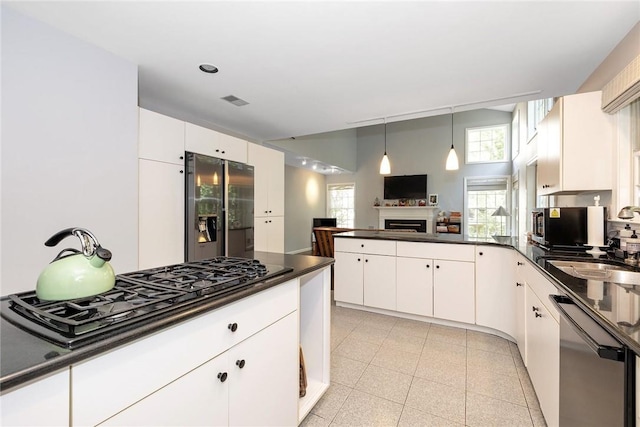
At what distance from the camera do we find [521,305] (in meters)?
2.24

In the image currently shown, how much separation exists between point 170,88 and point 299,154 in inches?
137

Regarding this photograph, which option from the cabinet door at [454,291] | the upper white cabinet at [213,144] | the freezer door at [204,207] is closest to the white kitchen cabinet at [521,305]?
the cabinet door at [454,291]

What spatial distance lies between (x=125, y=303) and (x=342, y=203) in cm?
899

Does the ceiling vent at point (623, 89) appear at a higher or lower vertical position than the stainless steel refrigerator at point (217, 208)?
higher

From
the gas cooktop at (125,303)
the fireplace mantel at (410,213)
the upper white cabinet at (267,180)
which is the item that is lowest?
the gas cooktop at (125,303)

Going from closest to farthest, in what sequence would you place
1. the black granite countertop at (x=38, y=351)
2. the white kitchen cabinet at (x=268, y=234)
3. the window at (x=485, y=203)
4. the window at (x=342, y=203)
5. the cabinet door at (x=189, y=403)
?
the black granite countertop at (x=38, y=351) → the cabinet door at (x=189, y=403) → the white kitchen cabinet at (x=268, y=234) → the window at (x=485, y=203) → the window at (x=342, y=203)

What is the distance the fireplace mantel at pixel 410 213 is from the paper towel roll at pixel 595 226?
19.7ft

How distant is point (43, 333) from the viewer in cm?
71

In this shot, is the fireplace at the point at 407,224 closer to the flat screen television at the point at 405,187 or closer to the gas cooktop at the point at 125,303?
the flat screen television at the point at 405,187

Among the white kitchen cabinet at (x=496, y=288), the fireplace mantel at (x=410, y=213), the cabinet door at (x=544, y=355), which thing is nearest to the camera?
the cabinet door at (x=544, y=355)

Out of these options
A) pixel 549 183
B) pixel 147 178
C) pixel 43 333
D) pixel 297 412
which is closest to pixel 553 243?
pixel 549 183

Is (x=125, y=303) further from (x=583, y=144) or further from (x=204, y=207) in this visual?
(x=583, y=144)

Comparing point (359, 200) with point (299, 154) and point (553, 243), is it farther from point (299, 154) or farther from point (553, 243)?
point (553, 243)

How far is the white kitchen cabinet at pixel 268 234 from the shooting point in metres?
3.69
